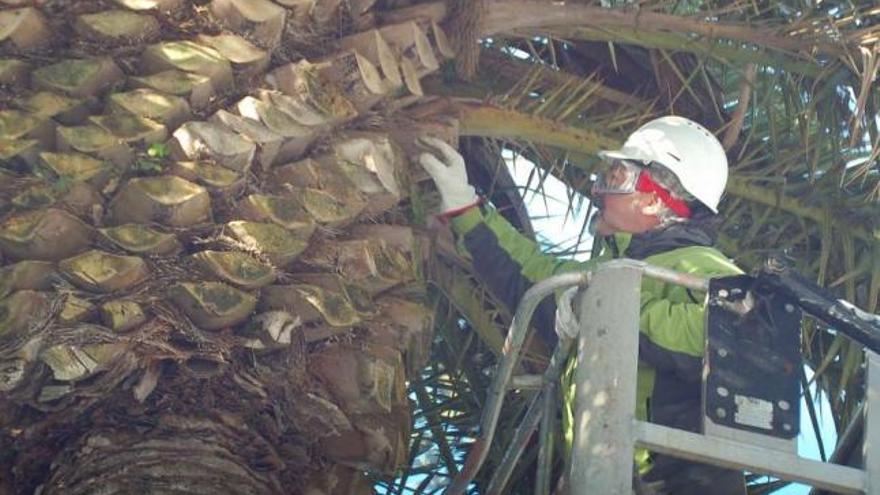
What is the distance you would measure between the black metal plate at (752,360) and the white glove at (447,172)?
1600 millimetres

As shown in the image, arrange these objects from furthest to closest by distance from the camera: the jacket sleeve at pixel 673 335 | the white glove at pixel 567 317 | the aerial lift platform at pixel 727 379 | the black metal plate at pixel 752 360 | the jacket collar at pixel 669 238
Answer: the jacket collar at pixel 669 238
the jacket sleeve at pixel 673 335
the white glove at pixel 567 317
the black metal plate at pixel 752 360
the aerial lift platform at pixel 727 379

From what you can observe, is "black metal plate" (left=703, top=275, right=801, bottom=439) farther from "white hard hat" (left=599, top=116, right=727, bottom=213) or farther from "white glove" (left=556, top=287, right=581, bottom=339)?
"white hard hat" (left=599, top=116, right=727, bottom=213)

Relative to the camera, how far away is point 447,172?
5.60 m

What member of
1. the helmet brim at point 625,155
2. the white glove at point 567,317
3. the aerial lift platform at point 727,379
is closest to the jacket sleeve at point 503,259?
the helmet brim at point 625,155

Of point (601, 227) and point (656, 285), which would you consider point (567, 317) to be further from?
point (601, 227)

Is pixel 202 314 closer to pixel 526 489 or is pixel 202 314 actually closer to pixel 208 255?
pixel 208 255

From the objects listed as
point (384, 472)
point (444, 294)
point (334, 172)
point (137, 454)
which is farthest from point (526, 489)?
point (137, 454)

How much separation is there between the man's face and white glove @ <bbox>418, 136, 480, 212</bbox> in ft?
1.63

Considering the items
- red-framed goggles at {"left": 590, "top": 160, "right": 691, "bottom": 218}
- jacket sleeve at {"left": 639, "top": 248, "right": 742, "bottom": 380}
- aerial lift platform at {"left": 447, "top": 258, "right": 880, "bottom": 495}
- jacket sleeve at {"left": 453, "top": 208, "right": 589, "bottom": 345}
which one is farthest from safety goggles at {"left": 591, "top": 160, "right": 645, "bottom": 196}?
Result: aerial lift platform at {"left": 447, "top": 258, "right": 880, "bottom": 495}

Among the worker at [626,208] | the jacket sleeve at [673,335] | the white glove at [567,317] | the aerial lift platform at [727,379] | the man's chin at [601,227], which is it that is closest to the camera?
the aerial lift platform at [727,379]

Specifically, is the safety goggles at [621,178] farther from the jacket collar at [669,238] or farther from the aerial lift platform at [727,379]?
the aerial lift platform at [727,379]

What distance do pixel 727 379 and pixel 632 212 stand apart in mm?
1598

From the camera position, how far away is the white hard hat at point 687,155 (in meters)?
5.60

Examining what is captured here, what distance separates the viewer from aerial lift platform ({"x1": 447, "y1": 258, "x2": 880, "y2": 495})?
387 centimetres
